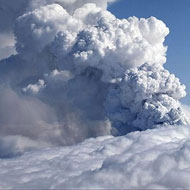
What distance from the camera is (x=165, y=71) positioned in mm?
101062

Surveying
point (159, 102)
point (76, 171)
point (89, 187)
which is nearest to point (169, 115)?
point (159, 102)

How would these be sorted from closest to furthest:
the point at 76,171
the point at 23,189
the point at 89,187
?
the point at 89,187 → the point at 23,189 → the point at 76,171

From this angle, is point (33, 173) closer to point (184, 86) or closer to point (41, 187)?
point (41, 187)

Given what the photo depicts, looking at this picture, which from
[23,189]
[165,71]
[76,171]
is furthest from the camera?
[165,71]

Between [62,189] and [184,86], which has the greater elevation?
[184,86]

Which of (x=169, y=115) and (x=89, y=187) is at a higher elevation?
(x=169, y=115)

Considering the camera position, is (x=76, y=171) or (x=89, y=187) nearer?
(x=89, y=187)

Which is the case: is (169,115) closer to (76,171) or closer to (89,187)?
(76,171)

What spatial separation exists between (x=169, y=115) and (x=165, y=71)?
11.7 m

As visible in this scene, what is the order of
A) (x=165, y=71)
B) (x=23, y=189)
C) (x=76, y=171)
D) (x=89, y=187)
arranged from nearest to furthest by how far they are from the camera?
(x=89, y=187) < (x=23, y=189) < (x=76, y=171) < (x=165, y=71)

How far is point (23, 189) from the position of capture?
4456 cm

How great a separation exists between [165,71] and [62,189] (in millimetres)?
69949

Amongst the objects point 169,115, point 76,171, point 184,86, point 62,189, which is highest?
point 184,86

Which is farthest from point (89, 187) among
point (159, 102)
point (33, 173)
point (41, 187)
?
point (159, 102)
